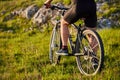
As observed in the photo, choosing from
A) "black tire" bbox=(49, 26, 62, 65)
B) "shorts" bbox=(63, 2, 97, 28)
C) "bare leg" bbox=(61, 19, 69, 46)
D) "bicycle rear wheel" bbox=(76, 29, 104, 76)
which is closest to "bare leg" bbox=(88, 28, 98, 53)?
"bicycle rear wheel" bbox=(76, 29, 104, 76)

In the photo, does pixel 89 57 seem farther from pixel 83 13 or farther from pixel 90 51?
pixel 83 13

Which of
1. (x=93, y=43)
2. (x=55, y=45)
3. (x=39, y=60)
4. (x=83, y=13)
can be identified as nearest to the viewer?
(x=93, y=43)

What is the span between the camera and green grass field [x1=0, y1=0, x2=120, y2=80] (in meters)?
9.57

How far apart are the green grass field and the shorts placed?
50.5 inches

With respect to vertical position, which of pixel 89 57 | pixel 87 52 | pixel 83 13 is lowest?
pixel 89 57

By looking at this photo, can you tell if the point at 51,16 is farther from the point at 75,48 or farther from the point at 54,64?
the point at 75,48

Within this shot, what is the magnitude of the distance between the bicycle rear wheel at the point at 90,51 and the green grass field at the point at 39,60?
230mm

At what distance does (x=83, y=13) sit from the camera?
9117 mm

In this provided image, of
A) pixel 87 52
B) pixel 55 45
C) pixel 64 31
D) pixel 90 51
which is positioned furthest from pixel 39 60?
pixel 90 51

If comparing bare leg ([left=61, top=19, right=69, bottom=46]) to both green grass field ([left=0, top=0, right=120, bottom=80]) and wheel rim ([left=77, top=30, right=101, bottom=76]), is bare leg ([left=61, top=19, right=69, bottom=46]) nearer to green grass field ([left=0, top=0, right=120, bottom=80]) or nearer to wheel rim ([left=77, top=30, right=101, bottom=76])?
wheel rim ([left=77, top=30, right=101, bottom=76])

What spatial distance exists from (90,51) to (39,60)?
298 centimetres

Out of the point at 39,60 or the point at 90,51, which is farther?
the point at 39,60

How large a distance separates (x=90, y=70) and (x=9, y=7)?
13561mm

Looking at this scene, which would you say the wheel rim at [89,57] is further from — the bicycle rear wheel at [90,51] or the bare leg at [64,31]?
the bare leg at [64,31]
